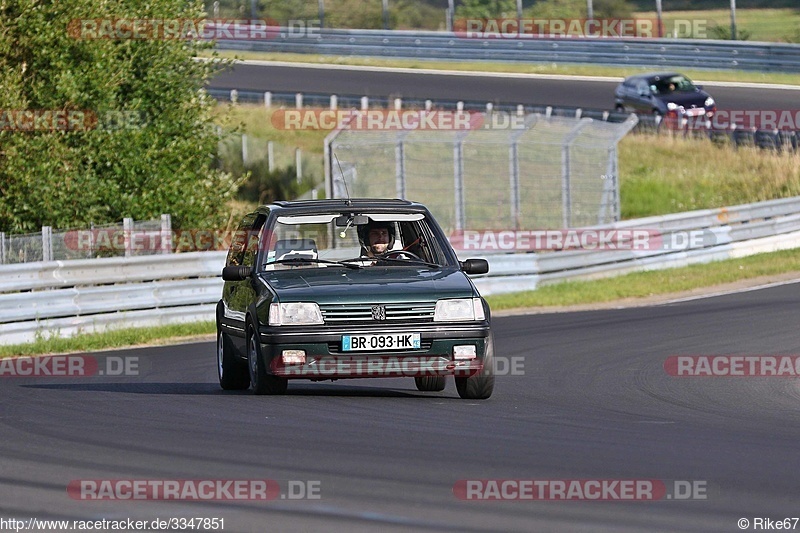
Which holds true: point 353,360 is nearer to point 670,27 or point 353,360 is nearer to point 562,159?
point 562,159

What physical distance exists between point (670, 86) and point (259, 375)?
33.1m

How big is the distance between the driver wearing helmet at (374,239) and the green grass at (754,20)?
43.8 meters

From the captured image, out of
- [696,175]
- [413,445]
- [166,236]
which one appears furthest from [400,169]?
[413,445]

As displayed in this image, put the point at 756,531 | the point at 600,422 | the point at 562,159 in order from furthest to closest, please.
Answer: the point at 562,159 < the point at 600,422 < the point at 756,531

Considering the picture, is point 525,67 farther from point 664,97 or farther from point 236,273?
point 236,273

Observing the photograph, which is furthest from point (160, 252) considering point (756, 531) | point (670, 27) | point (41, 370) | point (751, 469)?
point (670, 27)

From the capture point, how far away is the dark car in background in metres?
41.1

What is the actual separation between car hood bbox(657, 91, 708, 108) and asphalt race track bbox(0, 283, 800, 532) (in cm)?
2780

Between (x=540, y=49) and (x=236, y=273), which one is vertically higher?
(x=236, y=273)

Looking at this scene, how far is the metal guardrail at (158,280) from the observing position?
18188 millimetres

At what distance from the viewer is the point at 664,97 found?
137 ft

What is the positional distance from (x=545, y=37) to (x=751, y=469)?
4480 centimetres

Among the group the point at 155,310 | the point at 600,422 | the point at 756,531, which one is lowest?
the point at 155,310

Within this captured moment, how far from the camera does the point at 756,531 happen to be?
Answer: 5.99m
